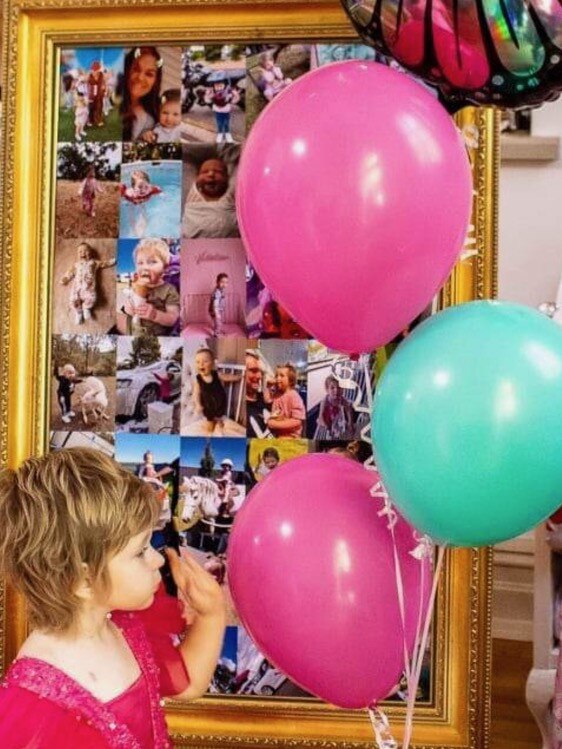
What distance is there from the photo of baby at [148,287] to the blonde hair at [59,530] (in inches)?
21.9

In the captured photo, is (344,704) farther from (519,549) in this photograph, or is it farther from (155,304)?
(519,549)

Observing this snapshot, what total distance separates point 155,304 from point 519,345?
829 mm

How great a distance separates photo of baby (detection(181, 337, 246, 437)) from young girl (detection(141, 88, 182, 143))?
1.16ft

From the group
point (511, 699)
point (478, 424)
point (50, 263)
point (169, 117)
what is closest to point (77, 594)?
point (478, 424)

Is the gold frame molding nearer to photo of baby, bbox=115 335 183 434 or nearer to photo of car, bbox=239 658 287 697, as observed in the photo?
photo of car, bbox=239 658 287 697

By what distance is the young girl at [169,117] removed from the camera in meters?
1.71

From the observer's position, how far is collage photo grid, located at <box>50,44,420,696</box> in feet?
5.55

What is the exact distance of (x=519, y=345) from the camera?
41.0 inches

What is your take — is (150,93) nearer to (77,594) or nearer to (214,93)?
(214,93)

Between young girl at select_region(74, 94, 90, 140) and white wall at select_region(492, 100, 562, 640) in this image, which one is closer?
young girl at select_region(74, 94, 90, 140)

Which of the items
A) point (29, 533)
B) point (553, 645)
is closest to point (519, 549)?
point (553, 645)

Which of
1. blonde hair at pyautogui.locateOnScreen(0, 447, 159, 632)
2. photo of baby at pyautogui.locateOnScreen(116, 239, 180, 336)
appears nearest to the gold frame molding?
photo of baby at pyautogui.locateOnScreen(116, 239, 180, 336)

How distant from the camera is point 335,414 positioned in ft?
5.54

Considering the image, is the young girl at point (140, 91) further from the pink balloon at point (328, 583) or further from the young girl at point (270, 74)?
the pink balloon at point (328, 583)
